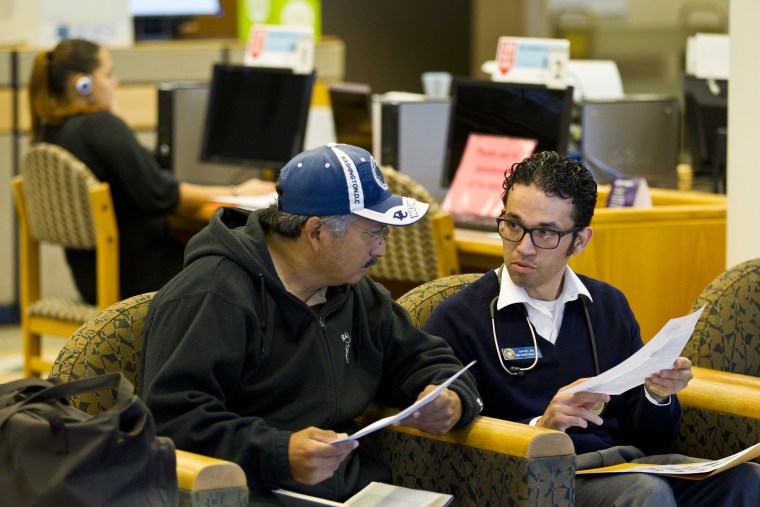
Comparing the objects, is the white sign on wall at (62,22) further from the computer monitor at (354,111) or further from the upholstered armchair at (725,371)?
the upholstered armchair at (725,371)

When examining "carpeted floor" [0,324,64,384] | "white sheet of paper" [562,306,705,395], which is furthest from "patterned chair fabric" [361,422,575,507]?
"carpeted floor" [0,324,64,384]

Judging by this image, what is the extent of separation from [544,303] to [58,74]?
2769 millimetres

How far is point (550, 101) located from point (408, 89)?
533 cm

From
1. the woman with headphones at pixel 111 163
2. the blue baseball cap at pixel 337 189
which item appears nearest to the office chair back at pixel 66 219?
the woman with headphones at pixel 111 163

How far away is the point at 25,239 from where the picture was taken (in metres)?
4.57

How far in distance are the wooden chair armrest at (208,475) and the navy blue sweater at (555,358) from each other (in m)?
0.65

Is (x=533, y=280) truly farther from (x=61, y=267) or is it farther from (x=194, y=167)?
(x=61, y=267)

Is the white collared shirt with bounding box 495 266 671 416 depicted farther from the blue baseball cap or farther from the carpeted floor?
the carpeted floor

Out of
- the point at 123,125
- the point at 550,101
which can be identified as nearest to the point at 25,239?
the point at 123,125

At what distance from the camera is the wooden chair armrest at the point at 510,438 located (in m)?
1.99

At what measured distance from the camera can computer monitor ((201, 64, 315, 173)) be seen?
491cm

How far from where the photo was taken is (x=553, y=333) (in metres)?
2.36

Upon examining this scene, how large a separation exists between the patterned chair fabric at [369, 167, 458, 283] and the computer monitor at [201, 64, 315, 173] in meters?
1.27

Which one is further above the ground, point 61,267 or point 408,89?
point 408,89
